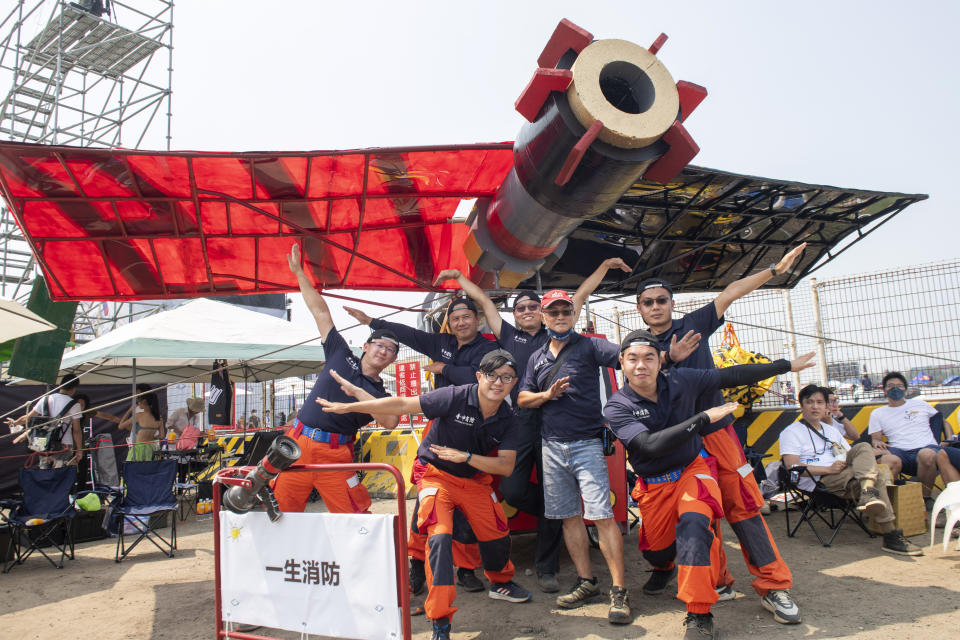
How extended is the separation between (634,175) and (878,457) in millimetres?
4435

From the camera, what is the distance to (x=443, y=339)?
15.2ft

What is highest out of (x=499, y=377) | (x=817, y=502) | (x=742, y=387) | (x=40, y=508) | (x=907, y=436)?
(x=499, y=377)

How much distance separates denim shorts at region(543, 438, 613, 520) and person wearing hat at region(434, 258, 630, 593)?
0.33 m

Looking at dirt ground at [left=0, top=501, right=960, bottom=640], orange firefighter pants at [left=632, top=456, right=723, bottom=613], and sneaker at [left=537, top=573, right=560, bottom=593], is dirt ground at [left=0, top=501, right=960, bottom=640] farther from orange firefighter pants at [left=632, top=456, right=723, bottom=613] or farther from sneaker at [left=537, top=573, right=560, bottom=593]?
orange firefighter pants at [left=632, top=456, right=723, bottom=613]

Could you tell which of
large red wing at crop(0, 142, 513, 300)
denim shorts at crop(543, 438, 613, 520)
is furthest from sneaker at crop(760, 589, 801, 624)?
large red wing at crop(0, 142, 513, 300)

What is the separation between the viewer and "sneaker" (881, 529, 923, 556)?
4457 mm

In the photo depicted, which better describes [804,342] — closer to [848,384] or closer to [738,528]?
[848,384]

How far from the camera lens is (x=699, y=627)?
2.96 metres

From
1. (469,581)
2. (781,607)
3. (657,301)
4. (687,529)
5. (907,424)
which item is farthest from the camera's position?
(907,424)

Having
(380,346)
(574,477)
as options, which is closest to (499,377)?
(574,477)

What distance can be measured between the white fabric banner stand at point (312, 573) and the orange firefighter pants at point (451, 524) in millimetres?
554

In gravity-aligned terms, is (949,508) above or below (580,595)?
above

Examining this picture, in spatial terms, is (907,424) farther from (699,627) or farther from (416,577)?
(416,577)

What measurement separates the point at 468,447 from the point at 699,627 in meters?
1.54
